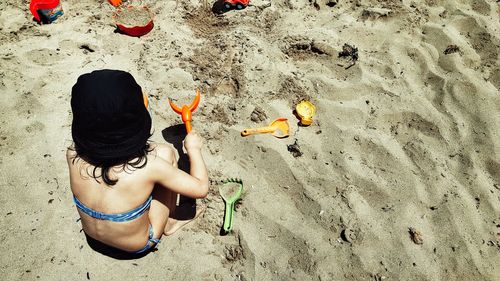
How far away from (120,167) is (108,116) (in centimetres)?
29

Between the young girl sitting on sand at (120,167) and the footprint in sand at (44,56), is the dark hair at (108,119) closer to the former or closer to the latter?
the young girl sitting on sand at (120,167)

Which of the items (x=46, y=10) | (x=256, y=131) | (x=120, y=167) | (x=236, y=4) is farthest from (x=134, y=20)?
(x=120, y=167)

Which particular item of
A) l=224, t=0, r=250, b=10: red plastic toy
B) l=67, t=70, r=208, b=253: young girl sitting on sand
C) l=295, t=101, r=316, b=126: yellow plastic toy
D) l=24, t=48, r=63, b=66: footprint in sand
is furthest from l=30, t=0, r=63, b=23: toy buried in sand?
l=295, t=101, r=316, b=126: yellow plastic toy

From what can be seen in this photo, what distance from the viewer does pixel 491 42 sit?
2.57 metres

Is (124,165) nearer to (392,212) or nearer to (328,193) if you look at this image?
(328,193)

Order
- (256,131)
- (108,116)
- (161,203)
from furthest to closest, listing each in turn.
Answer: (256,131) < (161,203) < (108,116)

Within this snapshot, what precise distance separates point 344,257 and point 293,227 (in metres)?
0.31

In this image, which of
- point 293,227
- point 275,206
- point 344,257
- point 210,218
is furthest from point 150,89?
point 344,257

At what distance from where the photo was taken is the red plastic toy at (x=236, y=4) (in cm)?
291

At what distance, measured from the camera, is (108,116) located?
1245 mm

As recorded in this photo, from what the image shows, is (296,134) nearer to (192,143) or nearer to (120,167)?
(192,143)

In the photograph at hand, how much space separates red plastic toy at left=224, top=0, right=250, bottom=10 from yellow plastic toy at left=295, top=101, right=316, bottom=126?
1102 mm

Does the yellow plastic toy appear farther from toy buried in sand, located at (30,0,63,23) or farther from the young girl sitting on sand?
toy buried in sand, located at (30,0,63,23)

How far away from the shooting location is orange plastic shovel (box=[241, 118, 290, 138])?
2.26 meters
